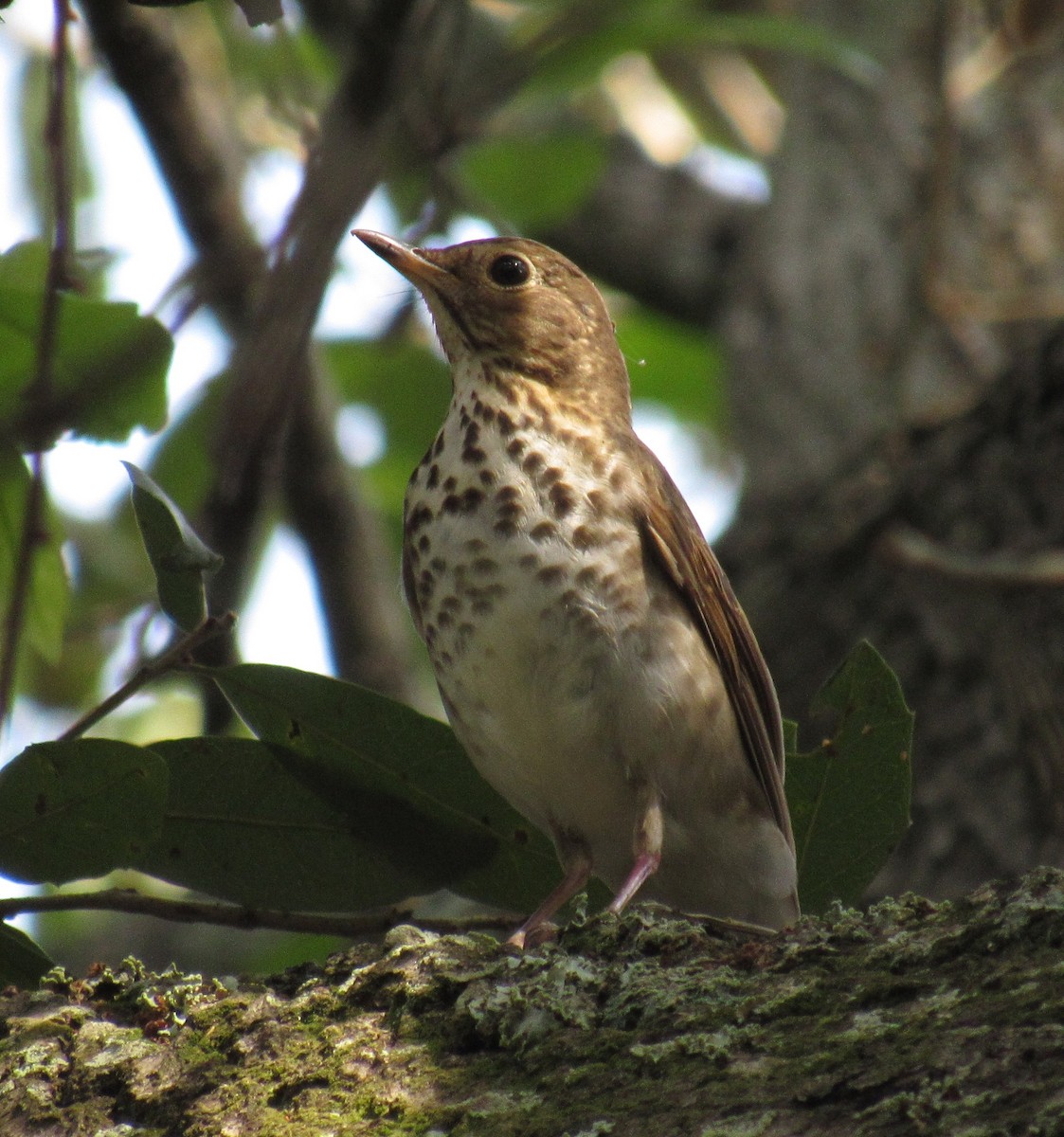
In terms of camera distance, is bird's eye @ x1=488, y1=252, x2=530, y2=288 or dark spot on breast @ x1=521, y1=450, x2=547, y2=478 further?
bird's eye @ x1=488, y1=252, x2=530, y2=288

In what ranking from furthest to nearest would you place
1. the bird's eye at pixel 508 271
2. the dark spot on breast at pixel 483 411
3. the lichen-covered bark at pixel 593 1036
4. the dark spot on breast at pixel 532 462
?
the bird's eye at pixel 508 271 → the dark spot on breast at pixel 483 411 → the dark spot on breast at pixel 532 462 → the lichen-covered bark at pixel 593 1036

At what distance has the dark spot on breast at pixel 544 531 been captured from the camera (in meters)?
3.61

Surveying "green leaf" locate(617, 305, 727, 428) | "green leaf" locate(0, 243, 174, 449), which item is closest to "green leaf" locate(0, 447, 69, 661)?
"green leaf" locate(0, 243, 174, 449)

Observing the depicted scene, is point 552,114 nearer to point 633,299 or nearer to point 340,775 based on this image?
point 633,299

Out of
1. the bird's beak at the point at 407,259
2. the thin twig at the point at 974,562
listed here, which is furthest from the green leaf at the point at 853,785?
the thin twig at the point at 974,562

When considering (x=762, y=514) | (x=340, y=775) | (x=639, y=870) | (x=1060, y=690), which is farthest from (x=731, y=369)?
(x=340, y=775)

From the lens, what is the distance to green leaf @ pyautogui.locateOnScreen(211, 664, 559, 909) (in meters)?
2.88

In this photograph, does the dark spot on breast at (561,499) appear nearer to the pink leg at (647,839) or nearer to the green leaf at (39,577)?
the pink leg at (647,839)

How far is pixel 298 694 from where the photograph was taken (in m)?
2.88

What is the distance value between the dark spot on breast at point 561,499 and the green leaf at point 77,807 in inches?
51.8

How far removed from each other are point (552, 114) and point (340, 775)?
519 cm

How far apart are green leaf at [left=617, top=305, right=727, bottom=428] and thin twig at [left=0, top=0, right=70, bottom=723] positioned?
5.26 meters

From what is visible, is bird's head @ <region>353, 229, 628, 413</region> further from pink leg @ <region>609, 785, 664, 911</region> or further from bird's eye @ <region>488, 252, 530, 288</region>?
pink leg @ <region>609, 785, 664, 911</region>

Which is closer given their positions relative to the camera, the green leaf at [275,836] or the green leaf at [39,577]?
the green leaf at [275,836]
